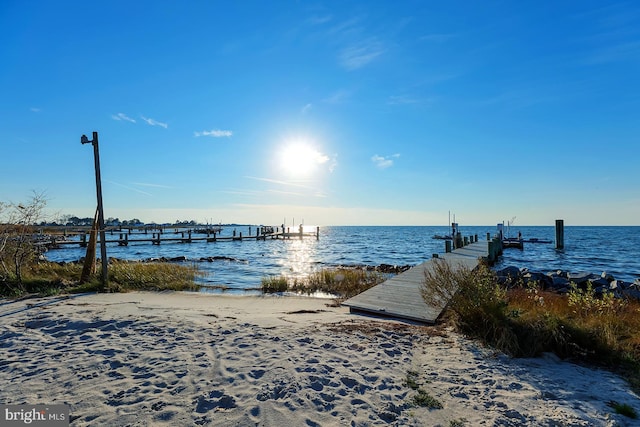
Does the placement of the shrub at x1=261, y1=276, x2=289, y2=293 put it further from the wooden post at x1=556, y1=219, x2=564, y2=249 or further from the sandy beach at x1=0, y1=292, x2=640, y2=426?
the wooden post at x1=556, y1=219, x2=564, y2=249

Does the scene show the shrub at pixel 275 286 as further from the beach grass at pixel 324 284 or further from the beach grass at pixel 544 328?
the beach grass at pixel 544 328

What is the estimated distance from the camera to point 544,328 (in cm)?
520

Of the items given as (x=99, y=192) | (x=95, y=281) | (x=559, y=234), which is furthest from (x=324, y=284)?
(x=559, y=234)

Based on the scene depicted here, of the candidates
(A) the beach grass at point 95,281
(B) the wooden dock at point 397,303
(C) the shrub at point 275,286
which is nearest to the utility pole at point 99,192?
(A) the beach grass at point 95,281

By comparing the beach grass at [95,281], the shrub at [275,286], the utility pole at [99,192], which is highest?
the utility pole at [99,192]

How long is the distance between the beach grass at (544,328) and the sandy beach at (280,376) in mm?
305

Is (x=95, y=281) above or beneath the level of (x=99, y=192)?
beneath

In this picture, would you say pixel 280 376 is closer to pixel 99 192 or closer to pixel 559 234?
pixel 99 192

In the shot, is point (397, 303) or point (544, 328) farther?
point (397, 303)

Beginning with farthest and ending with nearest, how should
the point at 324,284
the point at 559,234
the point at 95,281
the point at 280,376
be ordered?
1. the point at 559,234
2. the point at 324,284
3. the point at 95,281
4. the point at 280,376

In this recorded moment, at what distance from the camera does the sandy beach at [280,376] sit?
3340 mm

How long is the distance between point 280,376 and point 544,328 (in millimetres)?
4131

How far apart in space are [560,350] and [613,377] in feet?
2.48

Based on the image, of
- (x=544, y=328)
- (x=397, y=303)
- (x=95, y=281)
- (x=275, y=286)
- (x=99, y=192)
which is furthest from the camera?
(x=275, y=286)
